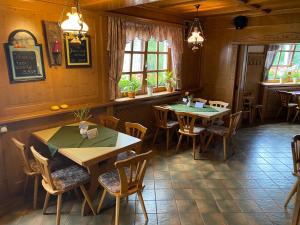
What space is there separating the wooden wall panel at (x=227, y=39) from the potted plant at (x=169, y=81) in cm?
107

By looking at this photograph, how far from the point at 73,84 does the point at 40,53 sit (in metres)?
0.60

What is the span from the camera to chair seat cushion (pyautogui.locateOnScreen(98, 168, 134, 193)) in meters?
2.32

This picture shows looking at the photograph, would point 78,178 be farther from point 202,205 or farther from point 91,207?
point 202,205

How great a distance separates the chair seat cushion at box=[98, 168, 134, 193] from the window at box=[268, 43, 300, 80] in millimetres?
5969

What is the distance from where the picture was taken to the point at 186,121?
415cm

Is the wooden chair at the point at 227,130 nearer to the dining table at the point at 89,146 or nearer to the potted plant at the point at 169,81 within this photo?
the potted plant at the point at 169,81

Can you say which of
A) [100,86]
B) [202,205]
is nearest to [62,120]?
[100,86]

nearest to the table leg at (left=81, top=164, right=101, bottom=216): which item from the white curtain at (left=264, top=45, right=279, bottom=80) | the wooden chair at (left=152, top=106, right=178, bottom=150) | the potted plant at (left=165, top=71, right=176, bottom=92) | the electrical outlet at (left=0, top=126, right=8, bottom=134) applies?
the electrical outlet at (left=0, top=126, right=8, bottom=134)

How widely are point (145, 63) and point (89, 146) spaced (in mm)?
2469

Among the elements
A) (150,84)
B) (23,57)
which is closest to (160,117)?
(150,84)

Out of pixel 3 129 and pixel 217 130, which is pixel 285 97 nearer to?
pixel 217 130

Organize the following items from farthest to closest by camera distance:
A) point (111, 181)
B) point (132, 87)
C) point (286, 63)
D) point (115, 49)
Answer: point (286, 63)
point (132, 87)
point (115, 49)
point (111, 181)

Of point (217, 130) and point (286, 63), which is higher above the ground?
point (286, 63)

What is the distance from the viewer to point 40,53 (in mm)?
2902
